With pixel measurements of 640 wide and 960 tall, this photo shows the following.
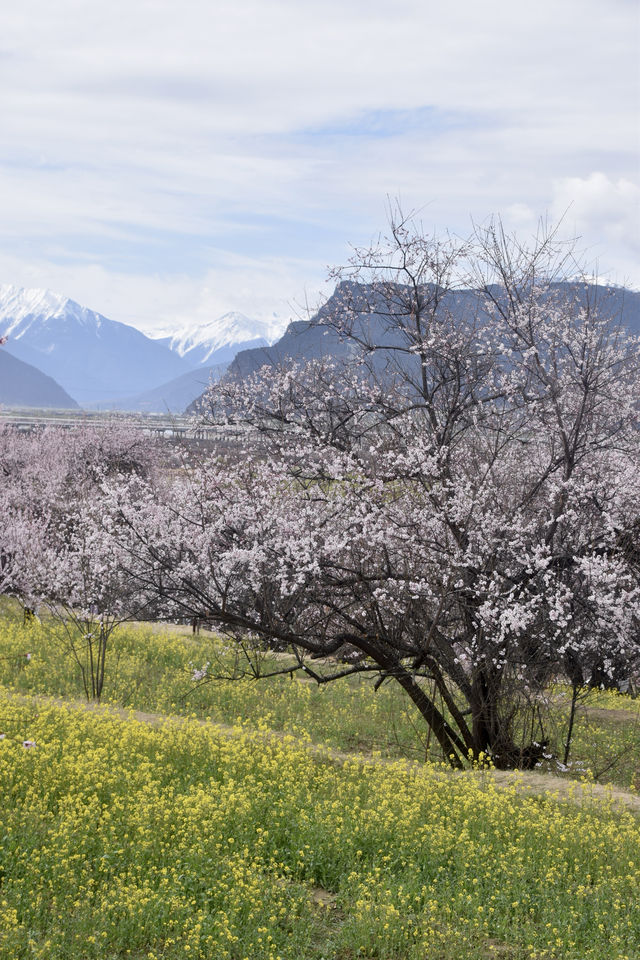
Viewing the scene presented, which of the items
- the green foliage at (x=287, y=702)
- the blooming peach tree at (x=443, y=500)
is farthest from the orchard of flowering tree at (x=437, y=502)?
the green foliage at (x=287, y=702)

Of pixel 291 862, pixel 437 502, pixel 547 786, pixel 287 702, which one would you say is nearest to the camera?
pixel 291 862

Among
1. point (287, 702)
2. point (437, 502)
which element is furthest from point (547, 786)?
A: point (287, 702)

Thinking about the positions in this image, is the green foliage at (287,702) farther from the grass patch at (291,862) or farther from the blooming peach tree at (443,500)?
the grass patch at (291,862)

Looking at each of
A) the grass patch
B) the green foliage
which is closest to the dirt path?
the grass patch

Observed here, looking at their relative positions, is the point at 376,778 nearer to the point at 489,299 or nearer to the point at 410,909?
the point at 410,909

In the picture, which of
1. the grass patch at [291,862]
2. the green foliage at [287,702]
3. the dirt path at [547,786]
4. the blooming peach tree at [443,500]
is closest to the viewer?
the grass patch at [291,862]

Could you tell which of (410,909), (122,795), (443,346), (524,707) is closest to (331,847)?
(410,909)

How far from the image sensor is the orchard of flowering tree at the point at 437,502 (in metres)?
12.9

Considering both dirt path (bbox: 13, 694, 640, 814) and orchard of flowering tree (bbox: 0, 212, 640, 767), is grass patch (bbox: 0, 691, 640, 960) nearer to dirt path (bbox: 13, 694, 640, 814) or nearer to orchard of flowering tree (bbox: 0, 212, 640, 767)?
dirt path (bbox: 13, 694, 640, 814)

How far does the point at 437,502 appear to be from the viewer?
1332 cm

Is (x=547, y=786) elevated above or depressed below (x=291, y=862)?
below

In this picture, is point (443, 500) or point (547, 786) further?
point (443, 500)

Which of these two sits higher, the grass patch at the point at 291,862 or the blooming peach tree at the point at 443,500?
the blooming peach tree at the point at 443,500

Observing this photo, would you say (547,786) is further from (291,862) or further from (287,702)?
(287,702)
